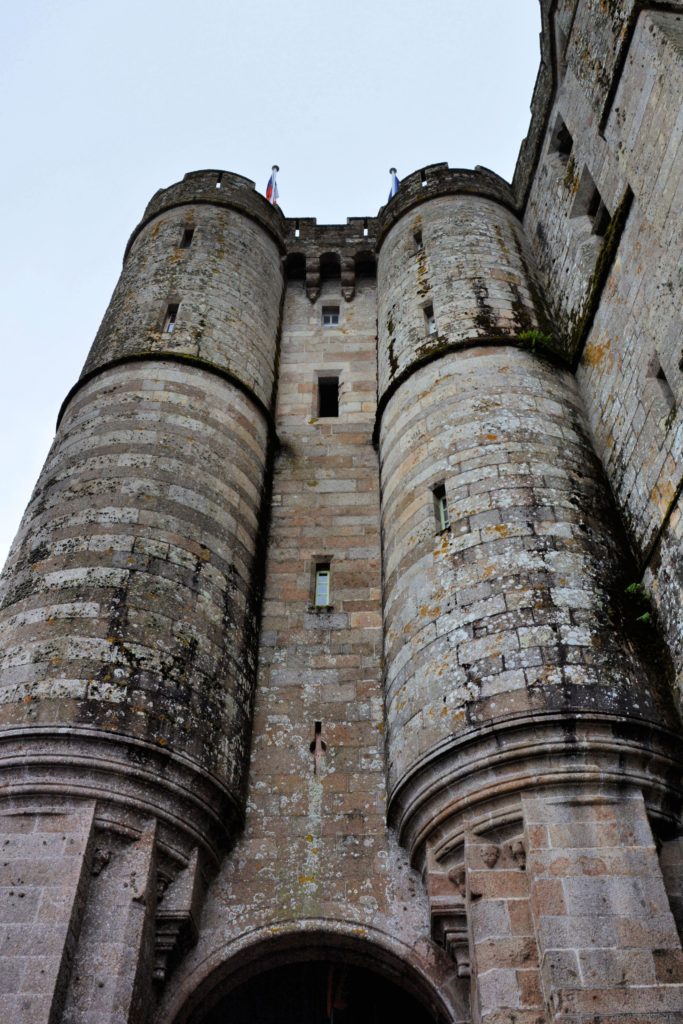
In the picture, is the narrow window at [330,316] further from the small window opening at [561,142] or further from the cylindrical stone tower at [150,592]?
the small window opening at [561,142]

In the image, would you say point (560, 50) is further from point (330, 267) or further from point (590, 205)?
point (330, 267)

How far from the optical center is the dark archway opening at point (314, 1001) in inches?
383

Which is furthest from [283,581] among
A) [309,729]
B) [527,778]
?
[527,778]

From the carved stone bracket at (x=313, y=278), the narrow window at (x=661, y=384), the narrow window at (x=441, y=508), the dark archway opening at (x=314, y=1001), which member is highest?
the carved stone bracket at (x=313, y=278)

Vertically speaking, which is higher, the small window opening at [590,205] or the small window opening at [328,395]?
the small window opening at [590,205]

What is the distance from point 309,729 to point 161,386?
429 centimetres

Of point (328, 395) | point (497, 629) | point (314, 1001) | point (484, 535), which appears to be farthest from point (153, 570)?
point (328, 395)

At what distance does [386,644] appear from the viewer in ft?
31.0

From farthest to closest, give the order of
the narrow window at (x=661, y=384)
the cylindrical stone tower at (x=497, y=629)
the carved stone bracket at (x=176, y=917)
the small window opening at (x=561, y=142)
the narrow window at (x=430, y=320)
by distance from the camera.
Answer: the small window opening at (x=561, y=142) < the narrow window at (x=430, y=320) < the narrow window at (x=661, y=384) < the carved stone bracket at (x=176, y=917) < the cylindrical stone tower at (x=497, y=629)

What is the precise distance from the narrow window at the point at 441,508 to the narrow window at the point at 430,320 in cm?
290

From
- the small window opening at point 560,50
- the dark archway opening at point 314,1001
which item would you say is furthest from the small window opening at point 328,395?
the dark archway opening at point 314,1001

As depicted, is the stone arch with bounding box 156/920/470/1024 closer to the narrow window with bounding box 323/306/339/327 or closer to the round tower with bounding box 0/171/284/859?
the round tower with bounding box 0/171/284/859

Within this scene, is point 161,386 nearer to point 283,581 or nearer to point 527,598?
point 283,581

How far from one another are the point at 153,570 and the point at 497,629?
127 inches
